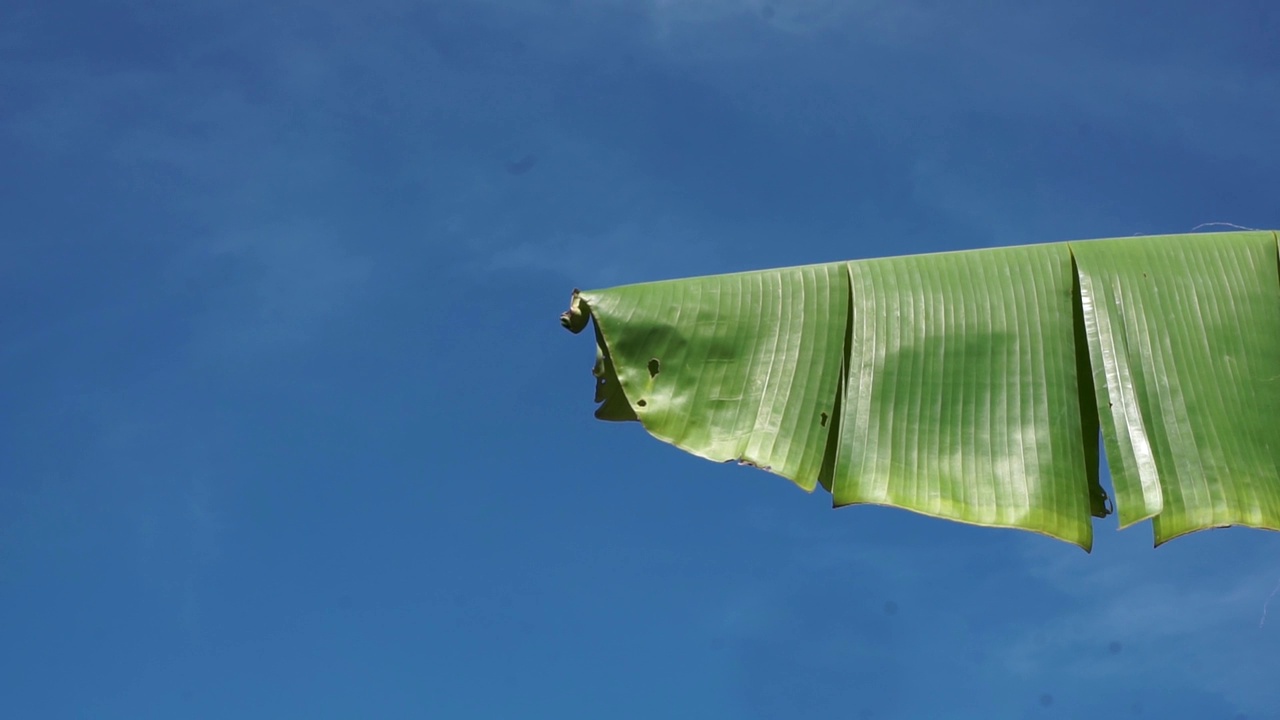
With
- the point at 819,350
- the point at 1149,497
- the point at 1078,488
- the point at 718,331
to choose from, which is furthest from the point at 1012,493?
the point at 718,331

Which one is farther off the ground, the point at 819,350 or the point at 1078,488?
the point at 819,350

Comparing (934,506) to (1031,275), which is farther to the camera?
(1031,275)

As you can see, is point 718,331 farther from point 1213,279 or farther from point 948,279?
point 1213,279

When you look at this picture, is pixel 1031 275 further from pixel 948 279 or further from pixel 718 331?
pixel 718 331

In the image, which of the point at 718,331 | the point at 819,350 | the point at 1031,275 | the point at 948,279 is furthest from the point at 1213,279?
the point at 718,331

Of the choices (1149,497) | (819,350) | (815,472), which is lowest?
(1149,497)

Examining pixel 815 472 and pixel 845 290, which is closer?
pixel 815 472
